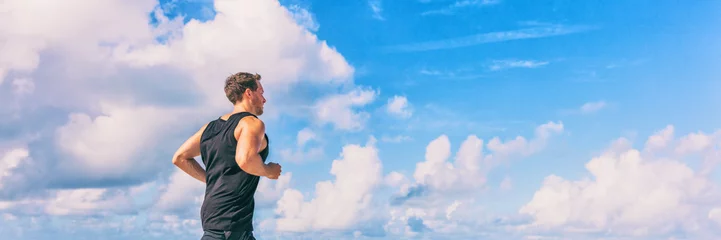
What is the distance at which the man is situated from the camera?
8.49 metres

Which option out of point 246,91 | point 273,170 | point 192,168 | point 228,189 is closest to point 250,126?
point 273,170

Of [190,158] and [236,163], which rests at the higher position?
[190,158]

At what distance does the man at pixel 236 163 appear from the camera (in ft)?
27.9

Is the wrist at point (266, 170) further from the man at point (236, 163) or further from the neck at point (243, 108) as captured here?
the neck at point (243, 108)

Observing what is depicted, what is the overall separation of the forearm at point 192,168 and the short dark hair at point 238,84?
1.20 meters

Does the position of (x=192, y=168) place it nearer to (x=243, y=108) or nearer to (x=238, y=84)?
(x=243, y=108)

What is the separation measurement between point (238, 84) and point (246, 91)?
5.0 inches

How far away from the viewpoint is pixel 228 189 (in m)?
8.80

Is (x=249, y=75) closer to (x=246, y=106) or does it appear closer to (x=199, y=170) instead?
(x=246, y=106)

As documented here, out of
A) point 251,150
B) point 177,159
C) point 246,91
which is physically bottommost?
point 251,150

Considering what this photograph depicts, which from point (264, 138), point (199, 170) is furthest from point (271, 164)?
point (199, 170)

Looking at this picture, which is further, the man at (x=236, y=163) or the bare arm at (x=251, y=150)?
the man at (x=236, y=163)

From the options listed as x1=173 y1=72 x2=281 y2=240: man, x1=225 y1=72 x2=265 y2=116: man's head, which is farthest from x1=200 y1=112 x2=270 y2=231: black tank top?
x1=225 y1=72 x2=265 y2=116: man's head

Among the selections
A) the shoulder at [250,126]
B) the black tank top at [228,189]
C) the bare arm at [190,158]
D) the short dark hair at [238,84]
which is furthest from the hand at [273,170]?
the bare arm at [190,158]
